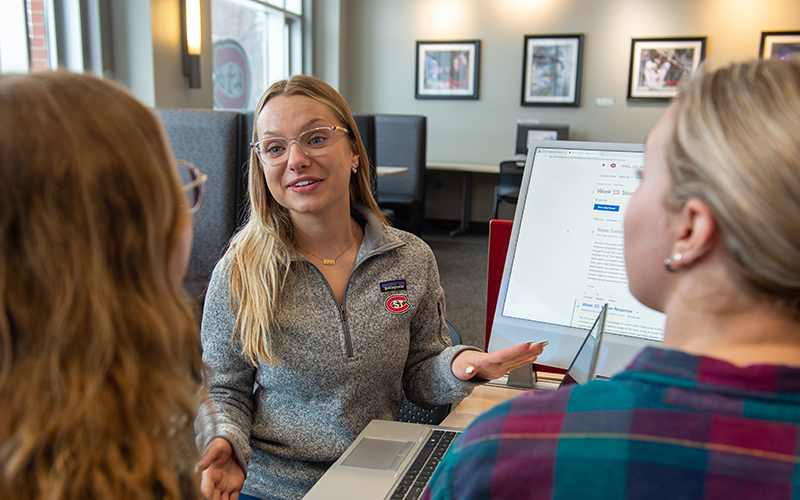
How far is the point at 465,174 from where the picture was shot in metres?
5.97

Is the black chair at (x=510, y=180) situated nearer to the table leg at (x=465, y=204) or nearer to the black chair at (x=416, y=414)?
the table leg at (x=465, y=204)

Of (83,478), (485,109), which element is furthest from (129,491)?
(485,109)

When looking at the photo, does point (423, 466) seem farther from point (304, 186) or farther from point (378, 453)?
point (304, 186)

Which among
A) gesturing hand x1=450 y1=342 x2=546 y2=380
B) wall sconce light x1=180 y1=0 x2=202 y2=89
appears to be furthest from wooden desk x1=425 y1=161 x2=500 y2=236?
gesturing hand x1=450 y1=342 x2=546 y2=380

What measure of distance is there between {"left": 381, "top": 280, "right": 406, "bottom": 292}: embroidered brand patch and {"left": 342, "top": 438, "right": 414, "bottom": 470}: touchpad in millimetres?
326

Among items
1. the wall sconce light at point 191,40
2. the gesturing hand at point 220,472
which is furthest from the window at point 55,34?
the gesturing hand at point 220,472

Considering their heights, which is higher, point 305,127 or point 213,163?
point 305,127

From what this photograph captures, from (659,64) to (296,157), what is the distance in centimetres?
543

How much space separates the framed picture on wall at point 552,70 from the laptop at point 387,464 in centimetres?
544

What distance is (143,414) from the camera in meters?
0.48

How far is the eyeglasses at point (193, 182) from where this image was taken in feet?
2.05

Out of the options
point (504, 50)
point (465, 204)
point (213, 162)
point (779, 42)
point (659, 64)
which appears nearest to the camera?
point (213, 162)

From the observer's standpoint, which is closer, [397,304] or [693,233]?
[693,233]

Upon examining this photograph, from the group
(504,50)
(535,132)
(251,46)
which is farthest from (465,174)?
(251,46)
